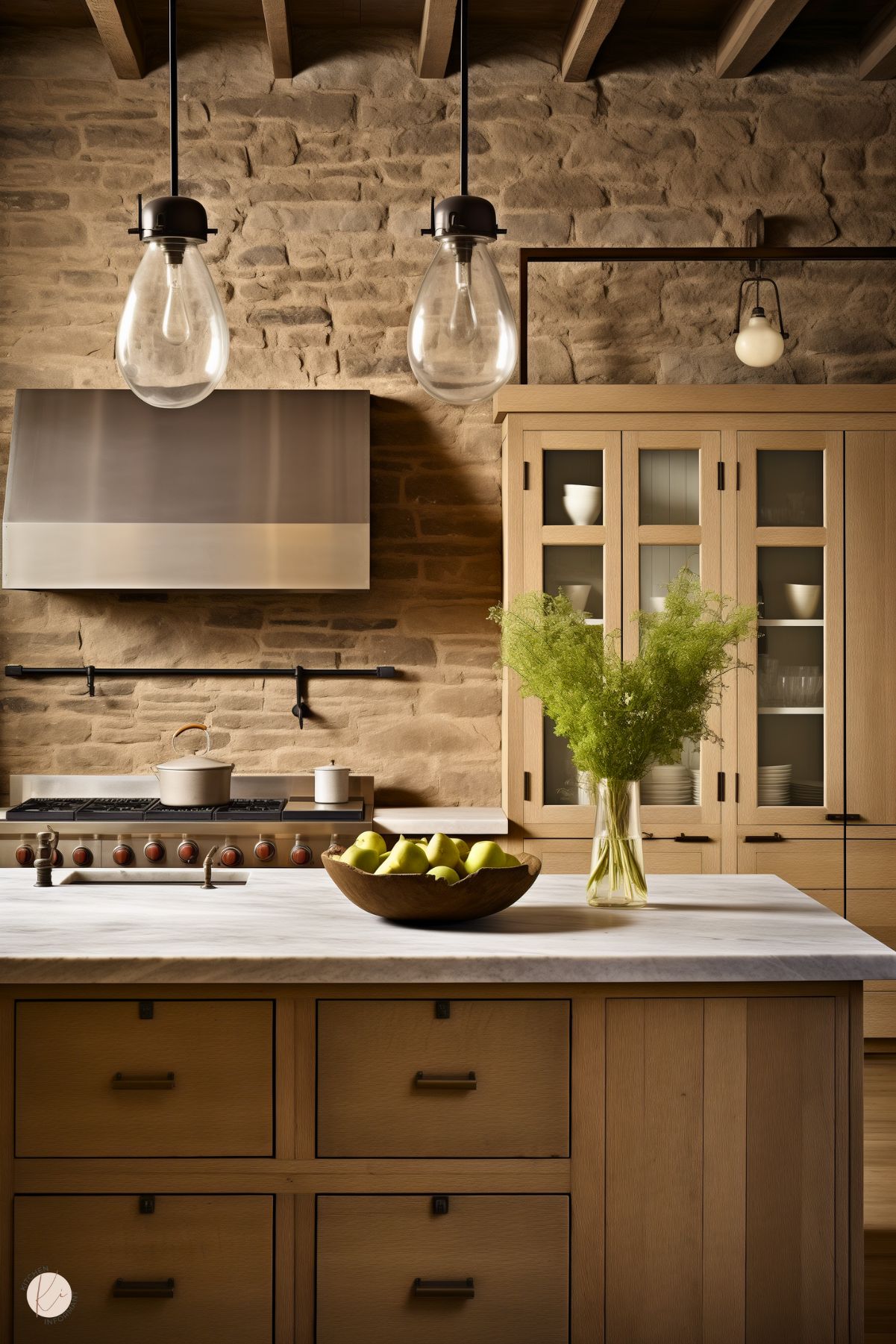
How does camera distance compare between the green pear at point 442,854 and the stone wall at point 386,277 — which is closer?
the green pear at point 442,854

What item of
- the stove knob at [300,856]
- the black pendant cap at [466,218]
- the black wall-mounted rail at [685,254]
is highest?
the black wall-mounted rail at [685,254]

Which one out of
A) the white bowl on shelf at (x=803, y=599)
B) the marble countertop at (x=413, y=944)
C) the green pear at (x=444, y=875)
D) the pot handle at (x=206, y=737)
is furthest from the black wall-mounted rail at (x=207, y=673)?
the green pear at (x=444, y=875)

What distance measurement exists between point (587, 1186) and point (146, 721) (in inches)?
118

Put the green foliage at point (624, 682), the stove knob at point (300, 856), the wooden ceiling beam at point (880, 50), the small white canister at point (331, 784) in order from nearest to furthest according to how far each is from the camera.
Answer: the green foliage at point (624, 682)
the stove knob at point (300, 856)
the small white canister at point (331, 784)
the wooden ceiling beam at point (880, 50)

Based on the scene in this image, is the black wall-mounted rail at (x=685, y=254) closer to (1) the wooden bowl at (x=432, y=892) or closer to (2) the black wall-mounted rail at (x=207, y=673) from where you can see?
(2) the black wall-mounted rail at (x=207, y=673)

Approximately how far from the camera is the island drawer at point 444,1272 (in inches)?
73.0

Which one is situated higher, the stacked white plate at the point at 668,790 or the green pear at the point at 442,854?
the green pear at the point at 442,854

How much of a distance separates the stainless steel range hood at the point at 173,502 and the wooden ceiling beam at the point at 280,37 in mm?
1401

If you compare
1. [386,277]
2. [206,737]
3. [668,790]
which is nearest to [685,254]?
[386,277]

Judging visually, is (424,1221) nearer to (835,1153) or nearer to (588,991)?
(588,991)

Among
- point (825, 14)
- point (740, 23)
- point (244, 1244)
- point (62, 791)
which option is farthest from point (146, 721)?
point (825, 14)

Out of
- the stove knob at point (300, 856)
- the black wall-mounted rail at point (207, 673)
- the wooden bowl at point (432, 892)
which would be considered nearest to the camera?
the wooden bowl at point (432, 892)

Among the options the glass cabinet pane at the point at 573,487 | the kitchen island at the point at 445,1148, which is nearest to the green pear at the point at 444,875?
the kitchen island at the point at 445,1148

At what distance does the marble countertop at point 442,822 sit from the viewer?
12.6 ft
